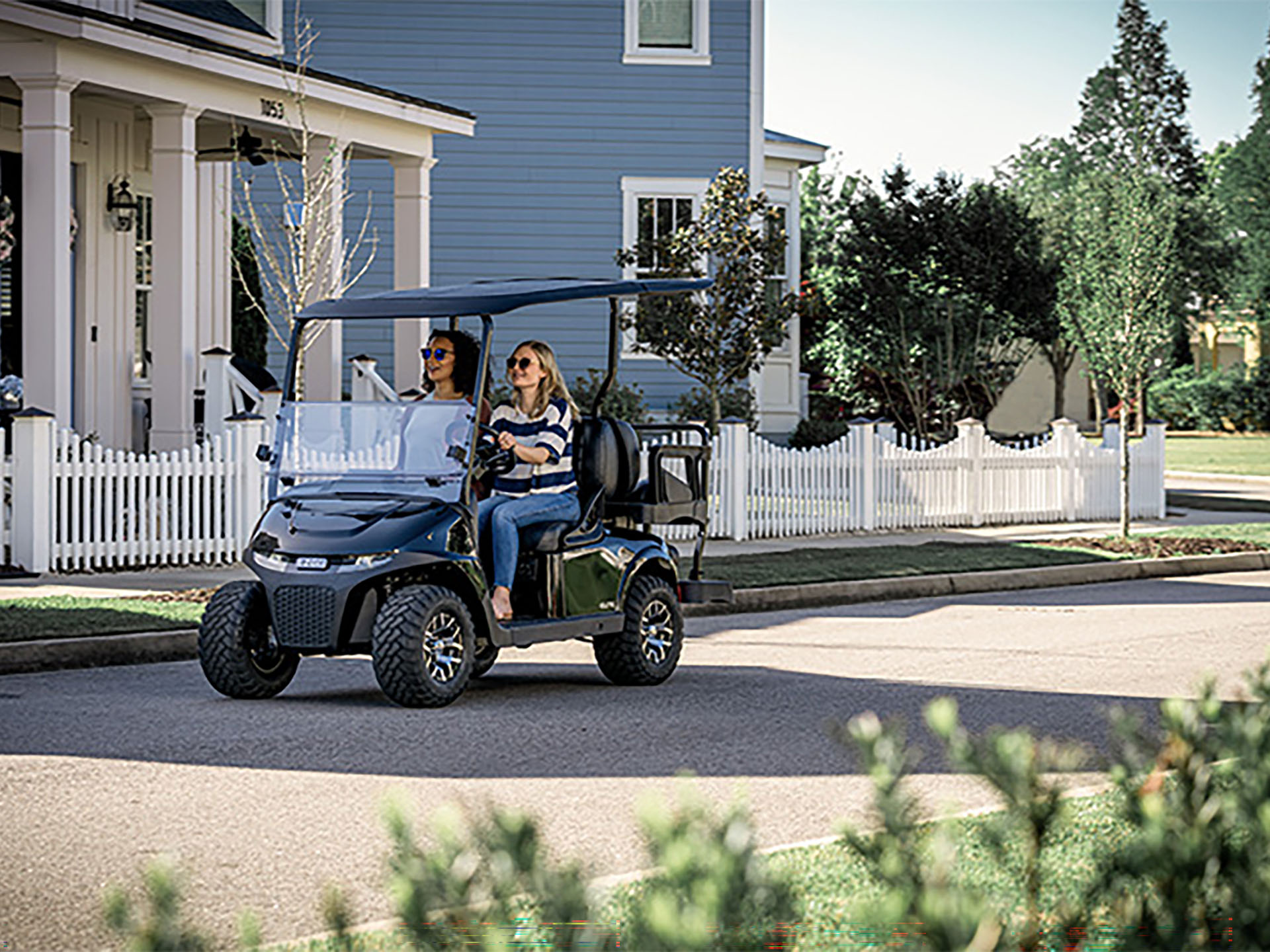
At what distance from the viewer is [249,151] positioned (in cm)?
1919

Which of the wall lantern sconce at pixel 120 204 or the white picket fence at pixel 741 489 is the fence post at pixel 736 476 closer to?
the white picket fence at pixel 741 489

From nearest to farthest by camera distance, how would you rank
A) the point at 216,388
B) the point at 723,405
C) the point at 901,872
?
1. the point at 901,872
2. the point at 216,388
3. the point at 723,405

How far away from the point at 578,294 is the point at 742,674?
2432 mm

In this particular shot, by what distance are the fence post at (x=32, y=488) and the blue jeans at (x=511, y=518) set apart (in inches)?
240

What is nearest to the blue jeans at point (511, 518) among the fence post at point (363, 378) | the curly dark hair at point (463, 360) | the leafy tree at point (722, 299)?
the curly dark hair at point (463, 360)

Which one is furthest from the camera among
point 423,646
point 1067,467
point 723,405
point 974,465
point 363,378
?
point 723,405

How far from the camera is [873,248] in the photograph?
34.3 meters

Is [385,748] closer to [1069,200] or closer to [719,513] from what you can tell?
[719,513]

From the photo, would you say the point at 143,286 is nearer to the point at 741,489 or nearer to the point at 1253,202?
the point at 741,489

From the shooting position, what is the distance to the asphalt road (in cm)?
605

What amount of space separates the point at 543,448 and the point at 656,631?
1.27 metres

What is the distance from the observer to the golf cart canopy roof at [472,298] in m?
9.85

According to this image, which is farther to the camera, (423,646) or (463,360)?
(463,360)

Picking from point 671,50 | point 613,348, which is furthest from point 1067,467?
point 613,348
